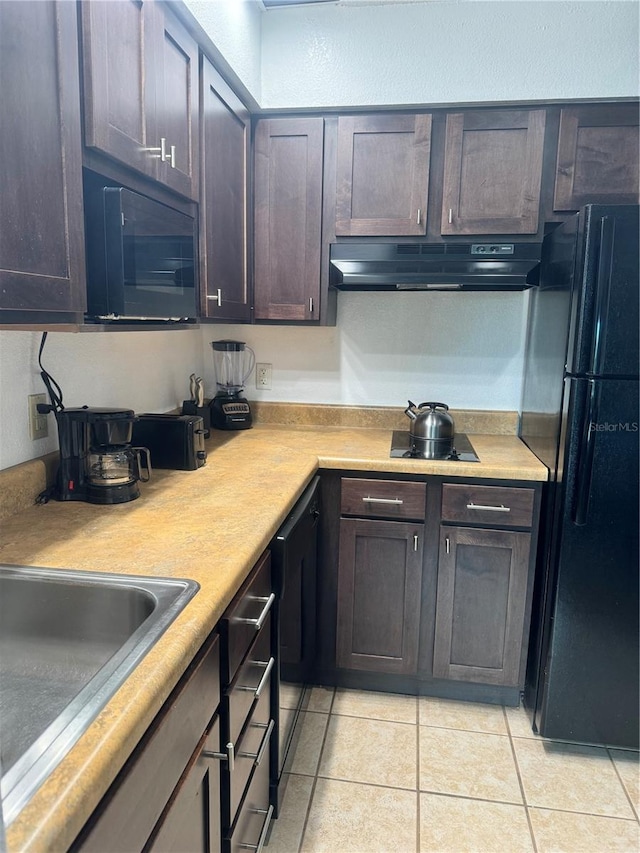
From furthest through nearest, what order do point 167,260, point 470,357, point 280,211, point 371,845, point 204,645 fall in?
point 470,357
point 280,211
point 371,845
point 167,260
point 204,645

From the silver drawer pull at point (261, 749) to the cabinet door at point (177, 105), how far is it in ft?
4.57

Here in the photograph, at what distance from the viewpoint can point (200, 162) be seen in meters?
1.81

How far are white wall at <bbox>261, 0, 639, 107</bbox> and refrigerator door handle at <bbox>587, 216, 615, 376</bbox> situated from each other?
0.78m

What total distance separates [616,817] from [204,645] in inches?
58.4

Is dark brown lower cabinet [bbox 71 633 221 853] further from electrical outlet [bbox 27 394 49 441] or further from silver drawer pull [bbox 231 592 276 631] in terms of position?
electrical outlet [bbox 27 394 49 441]

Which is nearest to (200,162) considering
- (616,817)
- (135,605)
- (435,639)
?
(135,605)

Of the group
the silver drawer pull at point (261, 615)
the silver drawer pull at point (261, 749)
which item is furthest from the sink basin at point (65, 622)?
the silver drawer pull at point (261, 749)

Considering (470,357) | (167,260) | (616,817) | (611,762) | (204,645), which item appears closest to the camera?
(204,645)

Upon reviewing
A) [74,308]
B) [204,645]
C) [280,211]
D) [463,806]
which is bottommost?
[463,806]

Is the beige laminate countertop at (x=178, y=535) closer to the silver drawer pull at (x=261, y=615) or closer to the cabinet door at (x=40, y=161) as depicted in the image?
the silver drawer pull at (x=261, y=615)

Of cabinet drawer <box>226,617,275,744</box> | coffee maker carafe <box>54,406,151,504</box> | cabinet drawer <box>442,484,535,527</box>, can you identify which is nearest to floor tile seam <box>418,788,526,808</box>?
cabinet drawer <box>226,617,275,744</box>

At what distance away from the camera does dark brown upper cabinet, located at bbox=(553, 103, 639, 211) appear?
2.11 metres

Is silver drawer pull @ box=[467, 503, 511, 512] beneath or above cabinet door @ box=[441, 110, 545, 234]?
beneath

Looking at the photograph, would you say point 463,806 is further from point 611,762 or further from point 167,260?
point 167,260
